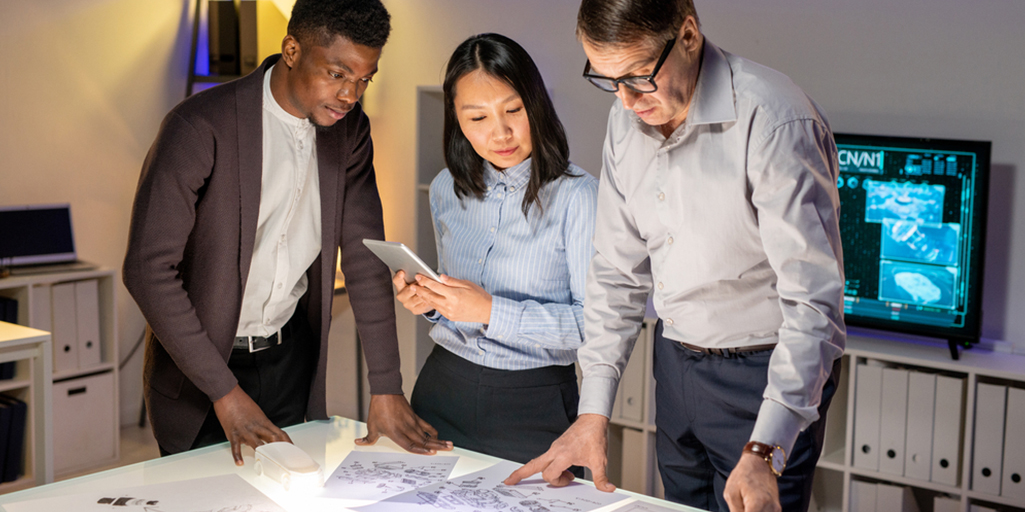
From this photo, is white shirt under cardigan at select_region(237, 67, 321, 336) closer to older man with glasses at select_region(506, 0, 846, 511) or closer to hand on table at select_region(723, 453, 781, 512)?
older man with glasses at select_region(506, 0, 846, 511)

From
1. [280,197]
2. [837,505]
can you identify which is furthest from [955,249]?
[280,197]

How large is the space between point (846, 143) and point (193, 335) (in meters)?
2.38

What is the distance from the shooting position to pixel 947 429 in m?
2.72

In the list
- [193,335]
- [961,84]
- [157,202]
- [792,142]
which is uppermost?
[961,84]

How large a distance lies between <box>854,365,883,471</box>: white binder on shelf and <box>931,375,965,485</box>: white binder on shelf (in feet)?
0.58

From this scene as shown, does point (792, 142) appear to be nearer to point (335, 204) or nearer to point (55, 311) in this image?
point (335, 204)

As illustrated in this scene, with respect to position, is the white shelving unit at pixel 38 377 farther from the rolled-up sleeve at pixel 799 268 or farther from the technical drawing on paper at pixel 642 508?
the rolled-up sleeve at pixel 799 268

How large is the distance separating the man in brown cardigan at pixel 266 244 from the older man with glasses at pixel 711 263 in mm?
425

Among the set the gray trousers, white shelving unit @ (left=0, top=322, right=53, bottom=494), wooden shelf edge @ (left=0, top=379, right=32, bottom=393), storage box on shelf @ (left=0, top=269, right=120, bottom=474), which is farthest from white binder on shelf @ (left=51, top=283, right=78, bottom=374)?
the gray trousers

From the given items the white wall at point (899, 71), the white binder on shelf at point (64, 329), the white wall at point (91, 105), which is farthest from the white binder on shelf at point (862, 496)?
the white wall at point (91, 105)

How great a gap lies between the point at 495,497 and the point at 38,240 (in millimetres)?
3168

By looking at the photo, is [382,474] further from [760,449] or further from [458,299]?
[760,449]

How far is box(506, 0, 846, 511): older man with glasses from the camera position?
1.17 meters

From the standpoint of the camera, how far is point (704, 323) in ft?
4.55
